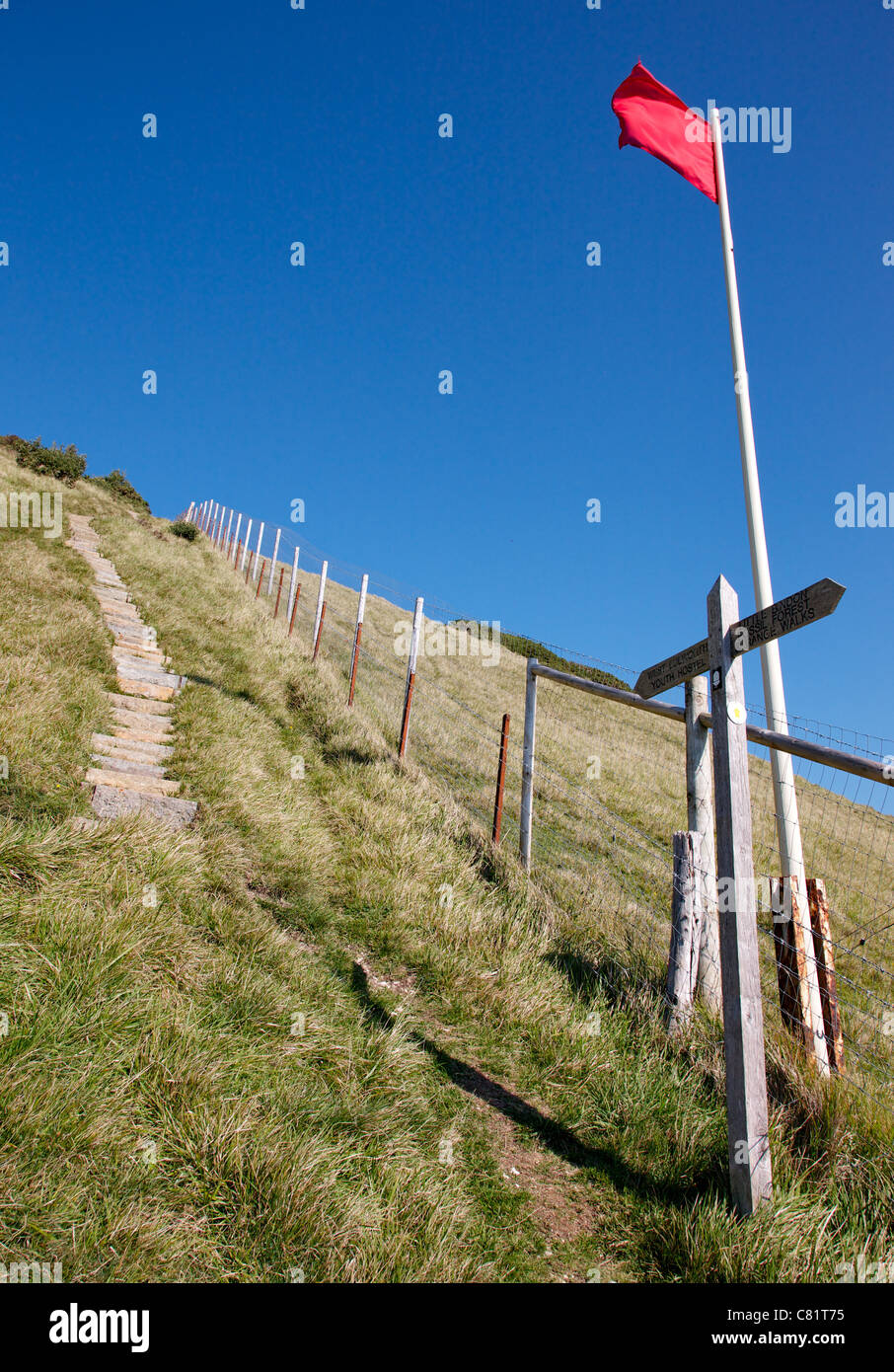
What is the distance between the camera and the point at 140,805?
513 cm

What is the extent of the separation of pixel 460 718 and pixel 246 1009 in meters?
10.9

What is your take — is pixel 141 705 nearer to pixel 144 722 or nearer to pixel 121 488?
pixel 144 722

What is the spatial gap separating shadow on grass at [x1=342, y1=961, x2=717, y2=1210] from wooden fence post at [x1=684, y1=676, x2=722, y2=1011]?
1.16 metres

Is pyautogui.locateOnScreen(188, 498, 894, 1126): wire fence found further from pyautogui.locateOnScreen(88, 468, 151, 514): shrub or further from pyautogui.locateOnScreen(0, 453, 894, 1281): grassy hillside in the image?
pyautogui.locateOnScreen(88, 468, 151, 514): shrub

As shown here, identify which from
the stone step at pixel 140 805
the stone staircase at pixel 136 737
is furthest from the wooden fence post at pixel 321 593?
the stone step at pixel 140 805

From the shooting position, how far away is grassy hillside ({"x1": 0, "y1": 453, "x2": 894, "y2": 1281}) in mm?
2432

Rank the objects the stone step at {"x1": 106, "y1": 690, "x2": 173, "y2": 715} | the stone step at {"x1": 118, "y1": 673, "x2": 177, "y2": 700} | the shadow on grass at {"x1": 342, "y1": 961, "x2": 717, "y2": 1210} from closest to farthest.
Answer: the shadow on grass at {"x1": 342, "y1": 961, "x2": 717, "y2": 1210}, the stone step at {"x1": 106, "y1": 690, "x2": 173, "y2": 715}, the stone step at {"x1": 118, "y1": 673, "x2": 177, "y2": 700}

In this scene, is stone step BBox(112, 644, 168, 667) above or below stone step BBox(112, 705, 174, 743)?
above

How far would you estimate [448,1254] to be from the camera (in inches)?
98.4

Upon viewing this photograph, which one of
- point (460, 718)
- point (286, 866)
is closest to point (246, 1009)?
Answer: point (286, 866)

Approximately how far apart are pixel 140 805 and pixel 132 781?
70cm

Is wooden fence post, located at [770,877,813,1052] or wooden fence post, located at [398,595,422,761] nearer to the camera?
wooden fence post, located at [770,877,813,1052]
